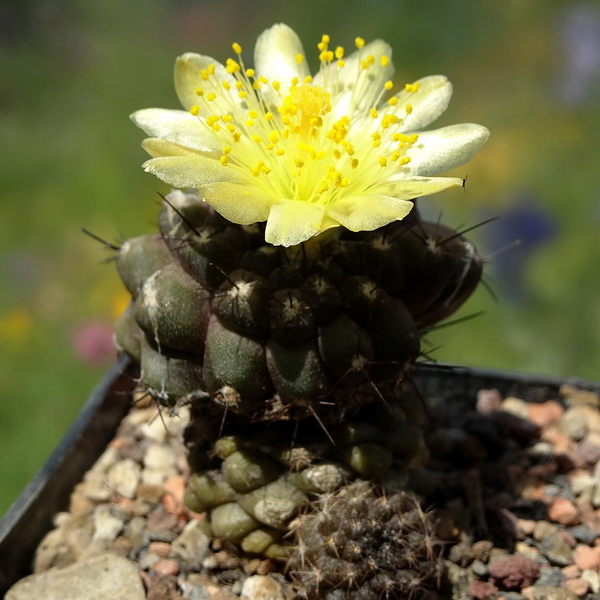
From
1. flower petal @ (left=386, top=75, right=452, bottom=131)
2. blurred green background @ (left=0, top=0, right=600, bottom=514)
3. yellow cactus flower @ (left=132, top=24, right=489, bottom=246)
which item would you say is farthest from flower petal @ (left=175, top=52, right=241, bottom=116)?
blurred green background @ (left=0, top=0, right=600, bottom=514)

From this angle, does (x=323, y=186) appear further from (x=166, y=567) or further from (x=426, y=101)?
(x=166, y=567)

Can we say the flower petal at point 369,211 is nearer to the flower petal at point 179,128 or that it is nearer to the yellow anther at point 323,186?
the yellow anther at point 323,186

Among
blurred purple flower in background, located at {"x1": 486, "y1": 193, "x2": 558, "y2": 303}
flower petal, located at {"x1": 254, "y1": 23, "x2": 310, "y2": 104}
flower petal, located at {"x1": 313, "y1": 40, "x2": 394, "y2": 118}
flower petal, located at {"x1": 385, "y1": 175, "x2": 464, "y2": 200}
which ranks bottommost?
blurred purple flower in background, located at {"x1": 486, "y1": 193, "x2": 558, "y2": 303}

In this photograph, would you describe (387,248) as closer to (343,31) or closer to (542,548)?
(542,548)

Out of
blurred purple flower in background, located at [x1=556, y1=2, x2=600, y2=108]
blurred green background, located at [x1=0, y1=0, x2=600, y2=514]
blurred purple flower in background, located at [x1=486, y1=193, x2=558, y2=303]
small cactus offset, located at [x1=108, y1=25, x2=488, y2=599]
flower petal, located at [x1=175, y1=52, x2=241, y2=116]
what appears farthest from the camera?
blurred purple flower in background, located at [x1=556, y1=2, x2=600, y2=108]

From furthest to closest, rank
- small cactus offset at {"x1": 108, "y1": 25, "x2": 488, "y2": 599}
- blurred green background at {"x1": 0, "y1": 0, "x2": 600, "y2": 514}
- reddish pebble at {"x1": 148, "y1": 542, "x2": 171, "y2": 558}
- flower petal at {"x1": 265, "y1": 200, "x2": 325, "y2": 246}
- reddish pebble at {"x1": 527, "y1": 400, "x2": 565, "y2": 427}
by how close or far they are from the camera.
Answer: blurred green background at {"x1": 0, "y1": 0, "x2": 600, "y2": 514}
reddish pebble at {"x1": 527, "y1": 400, "x2": 565, "y2": 427}
reddish pebble at {"x1": 148, "y1": 542, "x2": 171, "y2": 558}
small cactus offset at {"x1": 108, "y1": 25, "x2": 488, "y2": 599}
flower petal at {"x1": 265, "y1": 200, "x2": 325, "y2": 246}

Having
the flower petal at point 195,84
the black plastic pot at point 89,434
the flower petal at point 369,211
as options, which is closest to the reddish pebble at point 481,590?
the black plastic pot at point 89,434

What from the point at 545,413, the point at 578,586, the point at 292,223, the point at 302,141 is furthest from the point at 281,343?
the point at 545,413

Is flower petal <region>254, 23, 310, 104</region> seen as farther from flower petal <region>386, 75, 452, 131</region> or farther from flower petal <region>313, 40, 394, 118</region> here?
flower petal <region>386, 75, 452, 131</region>
